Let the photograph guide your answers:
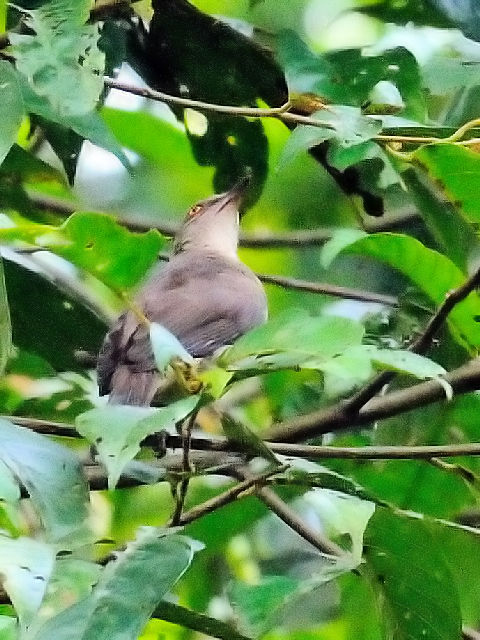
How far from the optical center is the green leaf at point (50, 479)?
862 millimetres

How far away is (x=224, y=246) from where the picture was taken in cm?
262

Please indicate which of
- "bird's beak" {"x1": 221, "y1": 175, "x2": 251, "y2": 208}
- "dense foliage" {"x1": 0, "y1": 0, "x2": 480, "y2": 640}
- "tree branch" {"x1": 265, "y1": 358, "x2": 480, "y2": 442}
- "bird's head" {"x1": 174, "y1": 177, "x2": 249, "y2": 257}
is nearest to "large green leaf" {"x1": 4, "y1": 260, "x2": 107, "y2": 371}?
"dense foliage" {"x1": 0, "y1": 0, "x2": 480, "y2": 640}

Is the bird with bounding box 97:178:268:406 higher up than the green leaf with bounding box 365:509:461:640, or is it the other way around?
the green leaf with bounding box 365:509:461:640

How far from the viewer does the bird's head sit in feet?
8.26

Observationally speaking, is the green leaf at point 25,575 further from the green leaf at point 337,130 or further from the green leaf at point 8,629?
the green leaf at point 337,130

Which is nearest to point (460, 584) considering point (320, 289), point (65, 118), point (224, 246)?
point (320, 289)

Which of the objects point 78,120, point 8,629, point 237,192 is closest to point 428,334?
point 78,120

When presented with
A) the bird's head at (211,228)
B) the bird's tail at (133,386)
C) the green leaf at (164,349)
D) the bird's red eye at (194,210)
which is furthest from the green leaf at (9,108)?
the bird's red eye at (194,210)

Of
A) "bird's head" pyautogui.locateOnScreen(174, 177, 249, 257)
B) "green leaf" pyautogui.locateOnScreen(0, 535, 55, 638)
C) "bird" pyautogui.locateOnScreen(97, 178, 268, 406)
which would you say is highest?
"green leaf" pyautogui.locateOnScreen(0, 535, 55, 638)

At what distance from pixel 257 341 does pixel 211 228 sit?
1.79m

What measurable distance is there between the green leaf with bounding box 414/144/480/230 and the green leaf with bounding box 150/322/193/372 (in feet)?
1.35

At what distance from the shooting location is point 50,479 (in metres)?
0.90

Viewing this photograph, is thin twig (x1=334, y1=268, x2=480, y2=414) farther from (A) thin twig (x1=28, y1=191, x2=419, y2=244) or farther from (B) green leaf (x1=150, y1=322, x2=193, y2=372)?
(A) thin twig (x1=28, y1=191, x2=419, y2=244)

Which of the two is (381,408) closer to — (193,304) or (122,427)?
(122,427)
